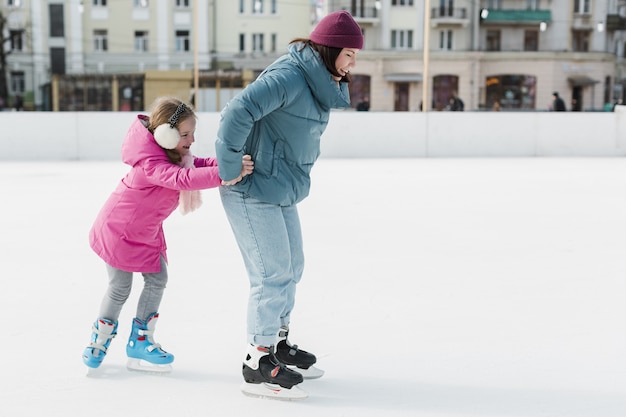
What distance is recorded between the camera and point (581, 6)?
3575cm

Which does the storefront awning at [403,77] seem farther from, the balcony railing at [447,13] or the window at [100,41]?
the window at [100,41]

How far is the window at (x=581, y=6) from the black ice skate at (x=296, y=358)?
35.6 metres

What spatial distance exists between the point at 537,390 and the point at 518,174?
7921 millimetres

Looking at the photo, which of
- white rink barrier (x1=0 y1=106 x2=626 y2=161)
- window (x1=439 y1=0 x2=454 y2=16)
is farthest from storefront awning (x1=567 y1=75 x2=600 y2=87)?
white rink barrier (x1=0 y1=106 x2=626 y2=161)

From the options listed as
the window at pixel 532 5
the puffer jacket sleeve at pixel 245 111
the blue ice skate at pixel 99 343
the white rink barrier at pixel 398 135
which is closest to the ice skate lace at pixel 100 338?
the blue ice skate at pixel 99 343

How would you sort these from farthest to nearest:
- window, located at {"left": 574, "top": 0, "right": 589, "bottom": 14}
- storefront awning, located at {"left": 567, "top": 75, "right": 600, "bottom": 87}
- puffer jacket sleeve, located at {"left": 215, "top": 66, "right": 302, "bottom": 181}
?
window, located at {"left": 574, "top": 0, "right": 589, "bottom": 14}
storefront awning, located at {"left": 567, "top": 75, "right": 600, "bottom": 87}
puffer jacket sleeve, located at {"left": 215, "top": 66, "right": 302, "bottom": 181}

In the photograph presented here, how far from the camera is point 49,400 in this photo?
2596 mm

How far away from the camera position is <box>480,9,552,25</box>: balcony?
3600 centimetres

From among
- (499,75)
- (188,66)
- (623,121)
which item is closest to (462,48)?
(499,75)

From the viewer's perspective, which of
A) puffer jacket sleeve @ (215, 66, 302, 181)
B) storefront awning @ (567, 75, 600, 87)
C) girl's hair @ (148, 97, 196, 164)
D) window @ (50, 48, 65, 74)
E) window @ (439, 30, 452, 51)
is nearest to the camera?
puffer jacket sleeve @ (215, 66, 302, 181)

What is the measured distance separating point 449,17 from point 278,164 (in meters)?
33.7

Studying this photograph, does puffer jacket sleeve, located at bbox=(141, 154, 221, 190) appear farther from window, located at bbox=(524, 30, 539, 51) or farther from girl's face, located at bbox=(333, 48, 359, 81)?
window, located at bbox=(524, 30, 539, 51)

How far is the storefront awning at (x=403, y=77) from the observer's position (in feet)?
111

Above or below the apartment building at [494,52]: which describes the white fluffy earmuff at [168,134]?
below
